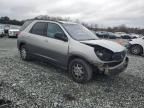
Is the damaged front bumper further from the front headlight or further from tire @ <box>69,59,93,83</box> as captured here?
tire @ <box>69,59,93,83</box>

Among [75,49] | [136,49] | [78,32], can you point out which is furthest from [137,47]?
[75,49]

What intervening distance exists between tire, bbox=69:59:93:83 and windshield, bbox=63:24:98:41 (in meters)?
0.79

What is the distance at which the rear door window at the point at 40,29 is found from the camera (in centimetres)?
690

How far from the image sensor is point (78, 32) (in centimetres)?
647

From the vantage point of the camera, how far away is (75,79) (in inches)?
228

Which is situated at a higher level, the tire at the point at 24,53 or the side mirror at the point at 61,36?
the side mirror at the point at 61,36

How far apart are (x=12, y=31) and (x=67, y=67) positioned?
63.0ft

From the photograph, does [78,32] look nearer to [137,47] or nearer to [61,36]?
[61,36]

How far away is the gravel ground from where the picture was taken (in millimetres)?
4355

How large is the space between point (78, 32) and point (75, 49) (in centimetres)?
101

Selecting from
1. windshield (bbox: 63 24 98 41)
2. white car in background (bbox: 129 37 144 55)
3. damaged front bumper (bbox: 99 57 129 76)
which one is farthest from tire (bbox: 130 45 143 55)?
damaged front bumper (bbox: 99 57 129 76)

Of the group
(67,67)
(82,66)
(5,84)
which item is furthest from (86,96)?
(5,84)

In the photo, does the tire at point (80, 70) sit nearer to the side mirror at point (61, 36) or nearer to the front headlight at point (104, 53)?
the front headlight at point (104, 53)

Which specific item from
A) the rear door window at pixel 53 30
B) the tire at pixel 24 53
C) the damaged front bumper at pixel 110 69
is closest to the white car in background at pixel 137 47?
the damaged front bumper at pixel 110 69
